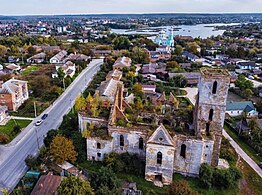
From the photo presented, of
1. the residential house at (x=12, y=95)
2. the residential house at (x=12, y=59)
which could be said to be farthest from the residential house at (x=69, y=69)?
the residential house at (x=12, y=59)

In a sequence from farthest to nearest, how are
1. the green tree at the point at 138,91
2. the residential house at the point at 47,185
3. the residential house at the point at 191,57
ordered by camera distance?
1. the residential house at the point at 191,57
2. the green tree at the point at 138,91
3. the residential house at the point at 47,185

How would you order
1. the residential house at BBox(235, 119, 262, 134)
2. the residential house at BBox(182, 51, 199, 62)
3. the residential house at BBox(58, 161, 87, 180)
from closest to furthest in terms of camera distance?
the residential house at BBox(58, 161, 87, 180) < the residential house at BBox(235, 119, 262, 134) < the residential house at BBox(182, 51, 199, 62)

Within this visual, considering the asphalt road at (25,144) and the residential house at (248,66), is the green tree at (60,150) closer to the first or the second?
the asphalt road at (25,144)

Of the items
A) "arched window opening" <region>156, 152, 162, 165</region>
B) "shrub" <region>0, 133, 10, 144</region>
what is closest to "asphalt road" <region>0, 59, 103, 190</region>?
"shrub" <region>0, 133, 10, 144</region>

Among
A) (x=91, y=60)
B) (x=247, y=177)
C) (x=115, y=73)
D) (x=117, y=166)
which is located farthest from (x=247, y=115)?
(x=91, y=60)

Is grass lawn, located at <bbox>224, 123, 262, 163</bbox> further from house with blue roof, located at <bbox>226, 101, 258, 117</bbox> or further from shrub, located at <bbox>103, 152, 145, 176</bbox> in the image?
shrub, located at <bbox>103, 152, 145, 176</bbox>
